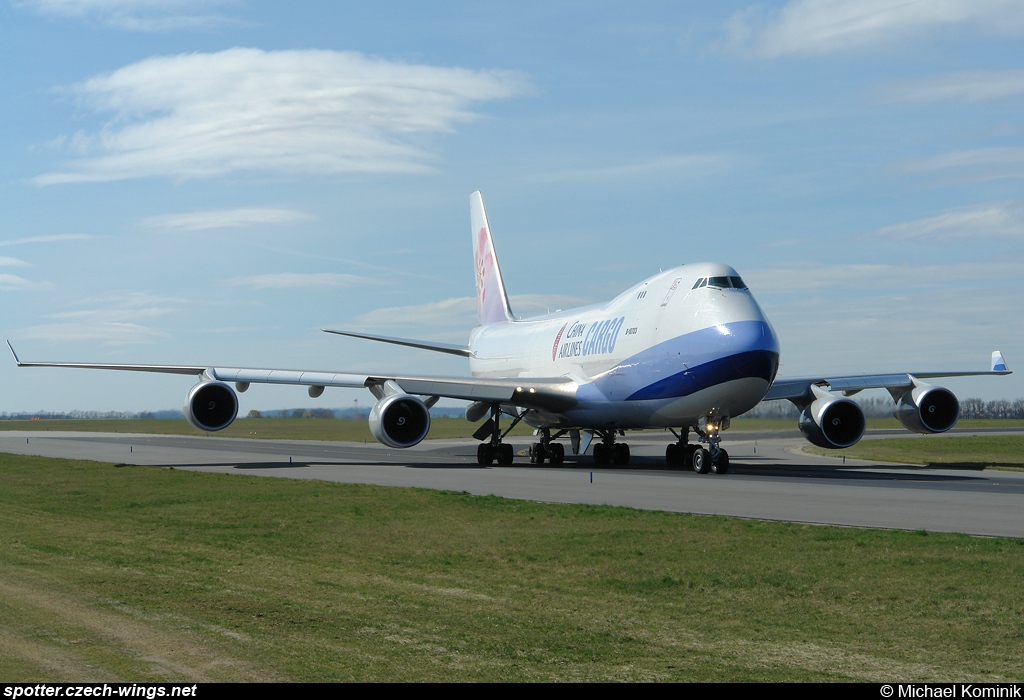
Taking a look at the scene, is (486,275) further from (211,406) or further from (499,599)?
(499,599)

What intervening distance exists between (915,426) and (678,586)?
82.7 feet

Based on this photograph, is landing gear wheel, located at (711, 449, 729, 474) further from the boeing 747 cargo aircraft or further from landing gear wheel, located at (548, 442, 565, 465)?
landing gear wheel, located at (548, 442, 565, 465)

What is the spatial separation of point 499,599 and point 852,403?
2360 cm

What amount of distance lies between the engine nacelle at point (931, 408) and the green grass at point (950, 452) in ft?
5.09

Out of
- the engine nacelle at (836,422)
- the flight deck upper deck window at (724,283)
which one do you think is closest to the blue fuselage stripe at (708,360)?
the flight deck upper deck window at (724,283)

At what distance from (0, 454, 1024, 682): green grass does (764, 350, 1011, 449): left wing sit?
15677 millimetres

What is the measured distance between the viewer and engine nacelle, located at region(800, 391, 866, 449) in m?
31.0

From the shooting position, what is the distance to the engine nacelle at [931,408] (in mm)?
32812

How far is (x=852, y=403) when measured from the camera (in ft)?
102

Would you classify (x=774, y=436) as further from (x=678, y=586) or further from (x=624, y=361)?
(x=678, y=586)

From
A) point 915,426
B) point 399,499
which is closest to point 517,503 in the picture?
point 399,499

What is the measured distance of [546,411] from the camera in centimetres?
3547

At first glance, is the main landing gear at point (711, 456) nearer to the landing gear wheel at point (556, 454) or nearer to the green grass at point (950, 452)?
the landing gear wheel at point (556, 454)

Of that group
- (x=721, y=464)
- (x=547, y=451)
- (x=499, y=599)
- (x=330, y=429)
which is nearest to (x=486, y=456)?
(x=547, y=451)
